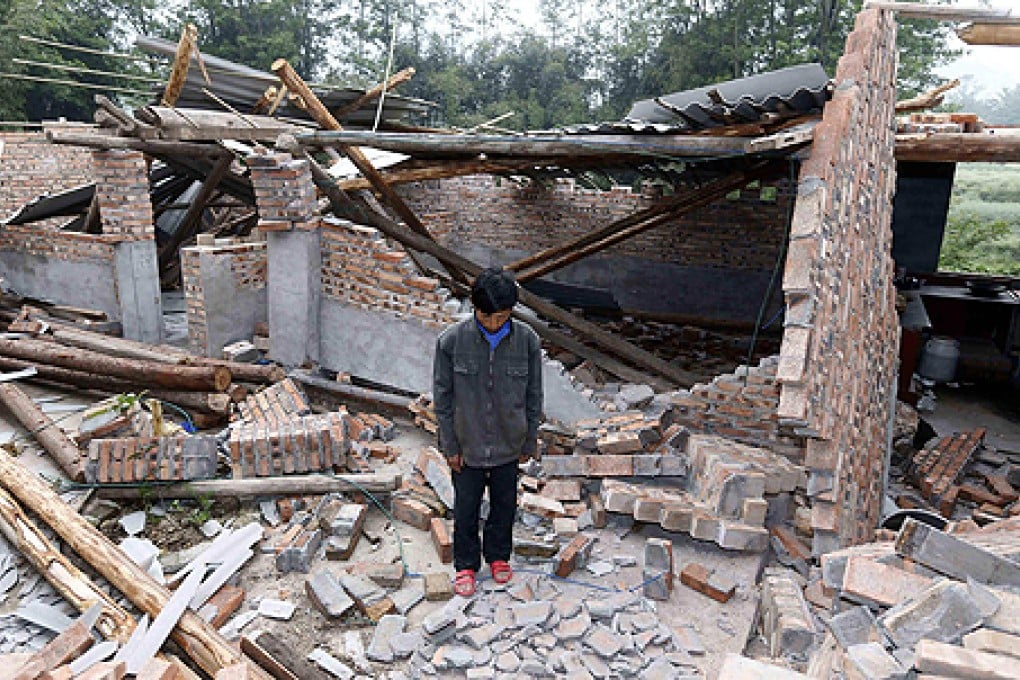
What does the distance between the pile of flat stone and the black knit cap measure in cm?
166

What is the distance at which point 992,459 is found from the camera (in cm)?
730

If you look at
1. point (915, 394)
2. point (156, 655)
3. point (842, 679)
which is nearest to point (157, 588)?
point (156, 655)

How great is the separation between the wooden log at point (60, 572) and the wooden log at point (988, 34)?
579 centimetres

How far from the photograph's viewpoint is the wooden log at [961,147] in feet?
16.8

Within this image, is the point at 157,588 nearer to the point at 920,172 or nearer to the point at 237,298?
the point at 237,298

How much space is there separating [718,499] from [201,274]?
558 cm

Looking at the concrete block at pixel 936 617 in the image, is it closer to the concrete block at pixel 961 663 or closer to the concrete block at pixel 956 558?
A: the concrete block at pixel 961 663

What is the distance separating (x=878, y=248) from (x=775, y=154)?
1.53 meters

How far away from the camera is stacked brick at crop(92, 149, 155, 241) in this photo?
7910 mm

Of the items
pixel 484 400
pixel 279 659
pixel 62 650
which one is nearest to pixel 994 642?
pixel 484 400

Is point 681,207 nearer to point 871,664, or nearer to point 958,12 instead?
point 958,12

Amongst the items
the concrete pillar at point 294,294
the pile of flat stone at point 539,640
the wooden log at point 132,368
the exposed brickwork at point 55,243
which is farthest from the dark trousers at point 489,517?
the exposed brickwork at point 55,243

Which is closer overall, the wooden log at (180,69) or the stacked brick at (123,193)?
the wooden log at (180,69)

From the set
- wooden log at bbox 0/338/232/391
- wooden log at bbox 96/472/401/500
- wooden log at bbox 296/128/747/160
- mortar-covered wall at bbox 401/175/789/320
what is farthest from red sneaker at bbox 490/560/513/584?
mortar-covered wall at bbox 401/175/789/320
